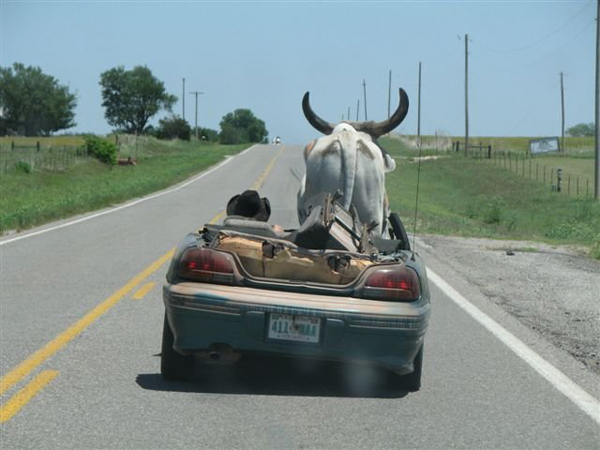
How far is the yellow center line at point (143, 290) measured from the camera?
38.7 ft

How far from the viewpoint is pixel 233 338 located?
6906 mm

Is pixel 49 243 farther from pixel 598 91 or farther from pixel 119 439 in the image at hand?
Result: pixel 598 91

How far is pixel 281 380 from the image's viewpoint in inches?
303

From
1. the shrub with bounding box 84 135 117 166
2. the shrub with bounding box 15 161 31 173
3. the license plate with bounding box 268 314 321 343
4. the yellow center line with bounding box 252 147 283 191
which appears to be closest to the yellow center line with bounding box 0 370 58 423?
the license plate with bounding box 268 314 321 343

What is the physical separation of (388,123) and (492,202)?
30.8 m

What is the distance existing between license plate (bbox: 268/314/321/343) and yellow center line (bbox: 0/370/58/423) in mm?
1674

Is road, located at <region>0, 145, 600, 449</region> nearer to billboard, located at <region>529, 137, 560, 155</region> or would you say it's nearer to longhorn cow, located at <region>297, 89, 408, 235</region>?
longhorn cow, located at <region>297, 89, 408, 235</region>

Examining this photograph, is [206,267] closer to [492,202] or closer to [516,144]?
[492,202]

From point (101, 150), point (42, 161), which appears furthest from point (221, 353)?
point (101, 150)

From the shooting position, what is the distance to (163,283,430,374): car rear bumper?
6.79 m

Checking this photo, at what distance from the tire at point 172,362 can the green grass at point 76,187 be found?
14.4 m

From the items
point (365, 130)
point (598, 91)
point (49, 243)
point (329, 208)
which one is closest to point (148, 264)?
point (49, 243)

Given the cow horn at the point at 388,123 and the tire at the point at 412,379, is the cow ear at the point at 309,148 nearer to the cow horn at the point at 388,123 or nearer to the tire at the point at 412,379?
the cow horn at the point at 388,123

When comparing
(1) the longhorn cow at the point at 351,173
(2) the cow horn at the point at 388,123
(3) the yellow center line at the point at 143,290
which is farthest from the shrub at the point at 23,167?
(1) the longhorn cow at the point at 351,173
